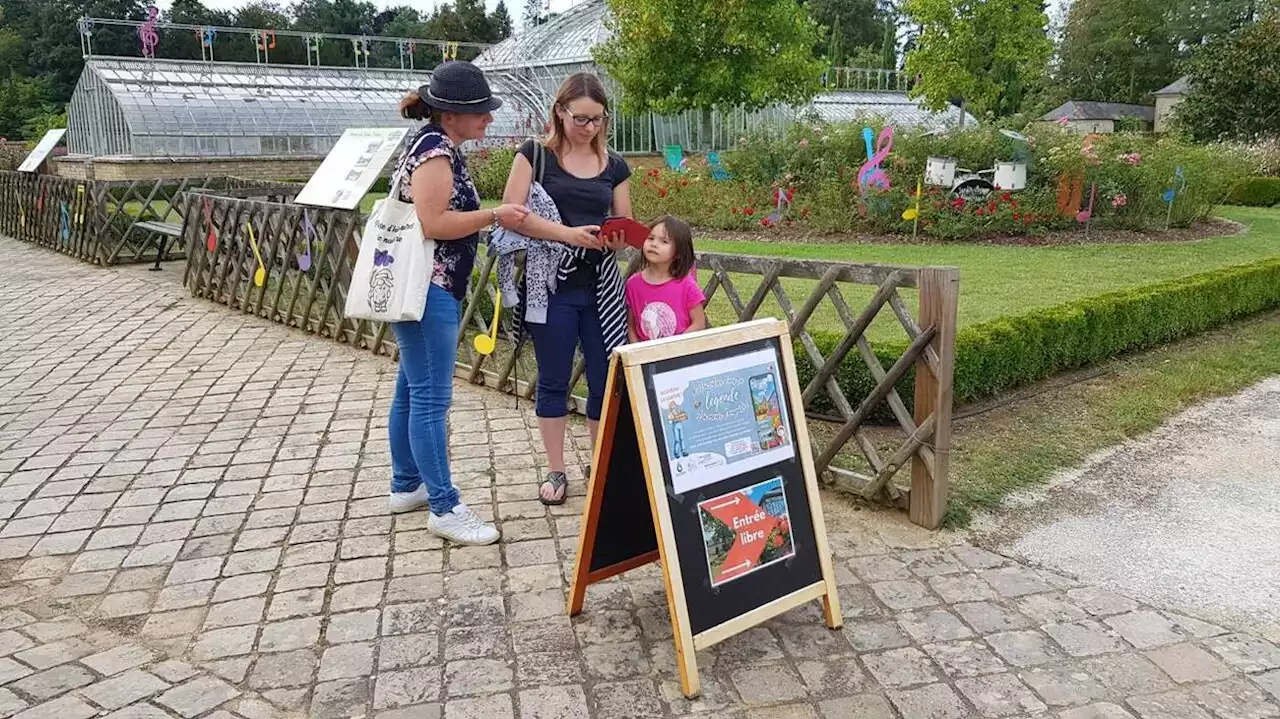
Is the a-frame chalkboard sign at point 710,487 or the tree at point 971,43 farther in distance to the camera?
the tree at point 971,43

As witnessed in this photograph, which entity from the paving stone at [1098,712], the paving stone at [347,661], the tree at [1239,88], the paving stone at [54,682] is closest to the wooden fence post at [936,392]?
the paving stone at [1098,712]

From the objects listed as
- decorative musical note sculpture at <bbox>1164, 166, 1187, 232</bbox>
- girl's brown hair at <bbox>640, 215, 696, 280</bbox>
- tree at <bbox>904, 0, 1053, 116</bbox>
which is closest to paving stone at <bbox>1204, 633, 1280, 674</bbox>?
girl's brown hair at <bbox>640, 215, 696, 280</bbox>

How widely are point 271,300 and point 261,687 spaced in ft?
21.2

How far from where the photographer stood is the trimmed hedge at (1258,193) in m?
20.2

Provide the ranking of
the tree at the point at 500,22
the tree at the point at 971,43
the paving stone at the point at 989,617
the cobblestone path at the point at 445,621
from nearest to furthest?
1. the cobblestone path at the point at 445,621
2. the paving stone at the point at 989,617
3. the tree at the point at 971,43
4. the tree at the point at 500,22

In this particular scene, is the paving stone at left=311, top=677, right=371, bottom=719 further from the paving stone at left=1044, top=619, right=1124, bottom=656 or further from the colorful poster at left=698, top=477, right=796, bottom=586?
the paving stone at left=1044, top=619, right=1124, bottom=656

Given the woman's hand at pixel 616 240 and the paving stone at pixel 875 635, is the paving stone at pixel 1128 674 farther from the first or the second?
the woman's hand at pixel 616 240

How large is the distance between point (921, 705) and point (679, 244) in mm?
1821

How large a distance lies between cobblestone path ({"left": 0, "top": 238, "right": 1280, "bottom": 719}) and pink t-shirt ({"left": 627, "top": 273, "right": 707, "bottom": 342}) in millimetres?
969

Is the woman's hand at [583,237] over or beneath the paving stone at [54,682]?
over

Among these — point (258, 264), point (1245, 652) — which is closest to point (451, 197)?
point (1245, 652)

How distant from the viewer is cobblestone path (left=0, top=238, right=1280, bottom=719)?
2.68 meters

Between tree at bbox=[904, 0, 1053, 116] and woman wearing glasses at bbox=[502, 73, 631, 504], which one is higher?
tree at bbox=[904, 0, 1053, 116]

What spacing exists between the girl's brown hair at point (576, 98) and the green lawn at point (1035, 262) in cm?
414
